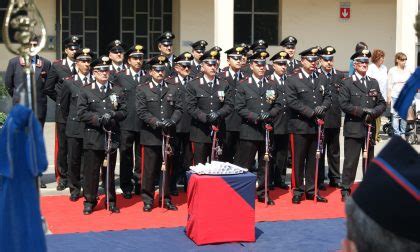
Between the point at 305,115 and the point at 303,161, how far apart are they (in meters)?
0.62

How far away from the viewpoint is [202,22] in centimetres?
1775

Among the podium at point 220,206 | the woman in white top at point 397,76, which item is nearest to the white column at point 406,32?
the woman in white top at point 397,76

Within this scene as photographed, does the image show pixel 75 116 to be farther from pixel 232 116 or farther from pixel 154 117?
pixel 232 116

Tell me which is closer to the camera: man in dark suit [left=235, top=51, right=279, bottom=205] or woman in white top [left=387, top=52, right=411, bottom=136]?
man in dark suit [left=235, top=51, right=279, bottom=205]

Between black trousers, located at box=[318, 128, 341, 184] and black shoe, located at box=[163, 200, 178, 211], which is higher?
black trousers, located at box=[318, 128, 341, 184]

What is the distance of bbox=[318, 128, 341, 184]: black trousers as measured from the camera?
10.0 metres

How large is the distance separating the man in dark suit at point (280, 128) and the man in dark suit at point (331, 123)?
50 centimetres

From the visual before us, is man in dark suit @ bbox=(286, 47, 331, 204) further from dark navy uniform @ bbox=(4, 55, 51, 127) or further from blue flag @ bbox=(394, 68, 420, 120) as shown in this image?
blue flag @ bbox=(394, 68, 420, 120)

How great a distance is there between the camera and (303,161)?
9.41 meters

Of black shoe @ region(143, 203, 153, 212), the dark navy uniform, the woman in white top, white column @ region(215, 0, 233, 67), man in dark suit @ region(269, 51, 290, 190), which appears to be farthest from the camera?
white column @ region(215, 0, 233, 67)

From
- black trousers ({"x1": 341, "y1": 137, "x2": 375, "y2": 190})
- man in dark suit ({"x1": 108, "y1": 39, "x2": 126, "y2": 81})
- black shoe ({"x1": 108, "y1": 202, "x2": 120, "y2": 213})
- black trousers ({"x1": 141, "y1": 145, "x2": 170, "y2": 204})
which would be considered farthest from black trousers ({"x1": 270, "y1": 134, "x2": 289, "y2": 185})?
black shoe ({"x1": 108, "y1": 202, "x2": 120, "y2": 213})

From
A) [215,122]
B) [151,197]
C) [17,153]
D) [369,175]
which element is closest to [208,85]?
[215,122]

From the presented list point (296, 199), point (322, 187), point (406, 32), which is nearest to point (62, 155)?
point (296, 199)

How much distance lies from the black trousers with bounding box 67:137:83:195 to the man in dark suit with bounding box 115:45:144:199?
518mm
